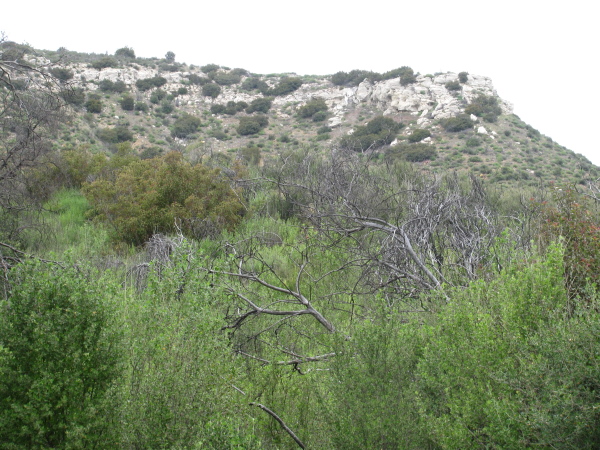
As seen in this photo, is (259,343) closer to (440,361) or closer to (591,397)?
(440,361)

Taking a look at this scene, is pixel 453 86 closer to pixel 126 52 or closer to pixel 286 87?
pixel 286 87

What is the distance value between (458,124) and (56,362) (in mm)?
37960

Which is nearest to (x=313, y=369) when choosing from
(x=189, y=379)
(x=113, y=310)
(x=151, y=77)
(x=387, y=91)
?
(x=189, y=379)

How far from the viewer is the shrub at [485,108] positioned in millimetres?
38875

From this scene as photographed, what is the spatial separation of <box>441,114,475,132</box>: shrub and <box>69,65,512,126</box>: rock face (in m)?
1.59

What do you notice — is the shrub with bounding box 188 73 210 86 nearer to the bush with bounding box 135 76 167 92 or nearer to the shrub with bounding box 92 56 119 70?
the bush with bounding box 135 76 167 92

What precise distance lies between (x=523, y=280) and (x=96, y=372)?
3.32 meters

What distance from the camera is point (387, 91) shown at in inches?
1724

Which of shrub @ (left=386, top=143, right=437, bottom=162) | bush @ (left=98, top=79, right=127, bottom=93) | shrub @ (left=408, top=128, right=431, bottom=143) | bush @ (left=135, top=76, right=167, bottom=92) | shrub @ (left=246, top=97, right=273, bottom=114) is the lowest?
shrub @ (left=386, top=143, right=437, bottom=162)

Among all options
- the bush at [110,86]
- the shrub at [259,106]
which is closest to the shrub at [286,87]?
the shrub at [259,106]

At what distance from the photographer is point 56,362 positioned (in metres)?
2.76

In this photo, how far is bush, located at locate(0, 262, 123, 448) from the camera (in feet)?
8.39

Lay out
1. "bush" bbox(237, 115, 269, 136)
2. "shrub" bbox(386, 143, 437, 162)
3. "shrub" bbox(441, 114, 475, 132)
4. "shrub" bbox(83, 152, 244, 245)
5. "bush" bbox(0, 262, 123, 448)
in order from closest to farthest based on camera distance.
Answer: "bush" bbox(0, 262, 123, 448) < "shrub" bbox(83, 152, 244, 245) < "shrub" bbox(386, 143, 437, 162) < "shrub" bbox(441, 114, 475, 132) < "bush" bbox(237, 115, 269, 136)

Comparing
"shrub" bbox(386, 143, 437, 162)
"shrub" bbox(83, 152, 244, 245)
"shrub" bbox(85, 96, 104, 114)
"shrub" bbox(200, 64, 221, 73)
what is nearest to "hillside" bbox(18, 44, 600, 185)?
"shrub" bbox(386, 143, 437, 162)
